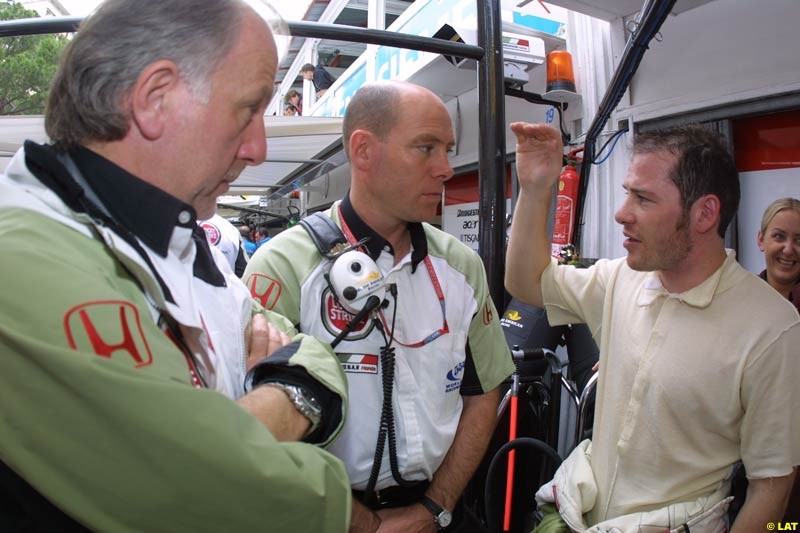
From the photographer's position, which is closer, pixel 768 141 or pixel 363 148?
pixel 363 148

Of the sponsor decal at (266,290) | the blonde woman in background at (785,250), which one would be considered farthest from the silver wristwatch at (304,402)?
the blonde woman in background at (785,250)

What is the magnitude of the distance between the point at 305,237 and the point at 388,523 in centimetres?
94

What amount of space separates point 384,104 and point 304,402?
121cm

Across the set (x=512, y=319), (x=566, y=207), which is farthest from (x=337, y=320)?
(x=566, y=207)

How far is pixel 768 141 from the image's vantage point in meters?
3.48

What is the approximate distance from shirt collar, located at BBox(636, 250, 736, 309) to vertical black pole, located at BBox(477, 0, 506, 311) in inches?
20.5

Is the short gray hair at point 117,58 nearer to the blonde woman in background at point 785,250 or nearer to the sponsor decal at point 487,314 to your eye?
the sponsor decal at point 487,314

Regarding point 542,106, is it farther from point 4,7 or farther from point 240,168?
point 4,7

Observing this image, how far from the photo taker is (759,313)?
162cm

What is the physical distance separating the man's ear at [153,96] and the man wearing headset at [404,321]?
2.45 ft

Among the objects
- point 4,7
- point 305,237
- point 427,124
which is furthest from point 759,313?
point 4,7

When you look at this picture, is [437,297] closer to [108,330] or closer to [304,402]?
[304,402]

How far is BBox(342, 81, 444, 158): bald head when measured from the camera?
184 cm

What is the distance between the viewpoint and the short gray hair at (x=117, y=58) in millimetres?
875
